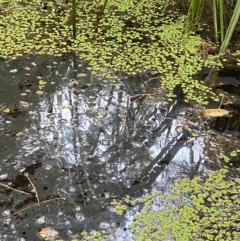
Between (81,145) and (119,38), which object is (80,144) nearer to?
(81,145)

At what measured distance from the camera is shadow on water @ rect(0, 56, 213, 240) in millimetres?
1596

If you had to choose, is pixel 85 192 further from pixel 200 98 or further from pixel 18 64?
pixel 18 64

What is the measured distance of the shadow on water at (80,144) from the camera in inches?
62.8

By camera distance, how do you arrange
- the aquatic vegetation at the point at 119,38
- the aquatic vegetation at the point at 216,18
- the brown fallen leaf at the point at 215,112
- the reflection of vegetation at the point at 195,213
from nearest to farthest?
the reflection of vegetation at the point at 195,213 < the brown fallen leaf at the point at 215,112 < the aquatic vegetation at the point at 216,18 < the aquatic vegetation at the point at 119,38

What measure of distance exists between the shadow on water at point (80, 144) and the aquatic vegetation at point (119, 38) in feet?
0.43

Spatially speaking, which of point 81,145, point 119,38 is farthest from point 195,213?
point 119,38

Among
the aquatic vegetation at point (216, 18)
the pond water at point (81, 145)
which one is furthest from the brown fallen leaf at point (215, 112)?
the aquatic vegetation at point (216, 18)

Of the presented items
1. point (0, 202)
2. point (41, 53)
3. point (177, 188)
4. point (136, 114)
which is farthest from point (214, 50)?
point (0, 202)

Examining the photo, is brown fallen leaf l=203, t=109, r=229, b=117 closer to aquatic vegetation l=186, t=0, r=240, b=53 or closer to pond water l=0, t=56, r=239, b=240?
pond water l=0, t=56, r=239, b=240

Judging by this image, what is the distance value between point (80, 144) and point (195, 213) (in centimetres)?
57

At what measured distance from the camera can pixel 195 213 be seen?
160cm

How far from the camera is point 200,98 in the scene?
2262 millimetres

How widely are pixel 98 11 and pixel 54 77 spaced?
2.83 feet

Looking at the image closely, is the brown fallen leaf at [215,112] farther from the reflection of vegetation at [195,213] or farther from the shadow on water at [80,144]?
the reflection of vegetation at [195,213]
